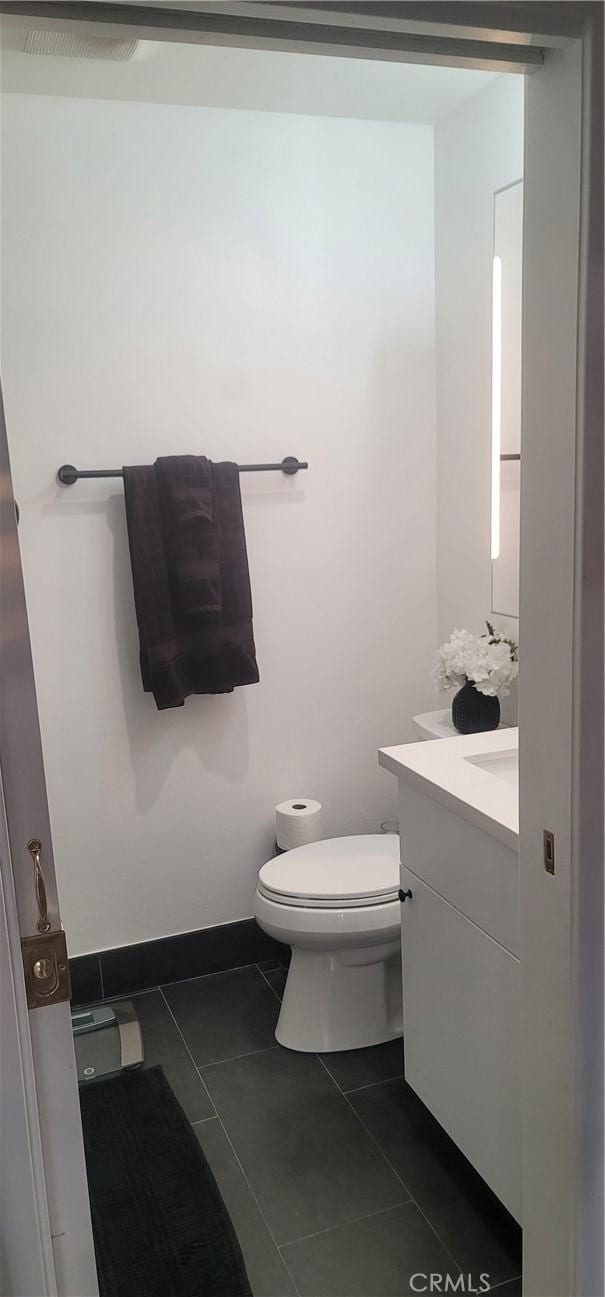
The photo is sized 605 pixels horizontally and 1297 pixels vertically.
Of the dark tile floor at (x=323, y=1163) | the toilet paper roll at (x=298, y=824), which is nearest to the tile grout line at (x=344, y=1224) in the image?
the dark tile floor at (x=323, y=1163)

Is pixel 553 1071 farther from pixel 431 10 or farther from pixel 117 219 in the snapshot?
pixel 117 219

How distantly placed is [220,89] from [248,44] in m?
1.38

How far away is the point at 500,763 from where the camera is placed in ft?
6.52

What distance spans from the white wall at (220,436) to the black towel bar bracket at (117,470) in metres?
0.02

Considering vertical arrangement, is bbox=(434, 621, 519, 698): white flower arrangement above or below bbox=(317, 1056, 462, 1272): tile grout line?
above

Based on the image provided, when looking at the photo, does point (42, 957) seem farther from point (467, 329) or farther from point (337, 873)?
point (467, 329)

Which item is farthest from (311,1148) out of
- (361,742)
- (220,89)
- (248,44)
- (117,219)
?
(220,89)

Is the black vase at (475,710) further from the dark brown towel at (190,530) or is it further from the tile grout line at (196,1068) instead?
the tile grout line at (196,1068)

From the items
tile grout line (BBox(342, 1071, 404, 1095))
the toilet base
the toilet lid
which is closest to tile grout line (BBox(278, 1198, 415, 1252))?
tile grout line (BBox(342, 1071, 404, 1095))

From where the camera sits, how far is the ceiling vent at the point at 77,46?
1853mm

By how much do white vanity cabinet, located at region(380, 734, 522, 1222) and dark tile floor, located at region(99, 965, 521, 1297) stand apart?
0.14 meters

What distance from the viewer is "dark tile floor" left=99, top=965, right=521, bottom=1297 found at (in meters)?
1.74

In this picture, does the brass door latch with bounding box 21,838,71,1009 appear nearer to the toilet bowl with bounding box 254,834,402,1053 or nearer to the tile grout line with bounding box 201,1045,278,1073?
the toilet bowl with bounding box 254,834,402,1053

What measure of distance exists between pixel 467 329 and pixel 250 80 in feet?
2.54
